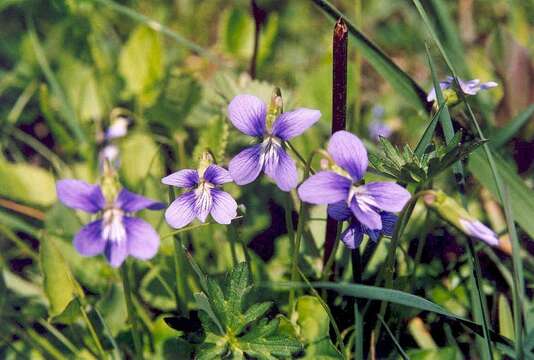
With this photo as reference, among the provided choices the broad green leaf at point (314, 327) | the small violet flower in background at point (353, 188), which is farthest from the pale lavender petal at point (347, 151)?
the broad green leaf at point (314, 327)

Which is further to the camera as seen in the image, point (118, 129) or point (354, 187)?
point (118, 129)

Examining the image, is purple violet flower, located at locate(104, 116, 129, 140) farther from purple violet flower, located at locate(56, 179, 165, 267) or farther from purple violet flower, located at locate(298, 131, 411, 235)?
purple violet flower, located at locate(298, 131, 411, 235)

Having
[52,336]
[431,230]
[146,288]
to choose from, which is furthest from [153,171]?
[431,230]

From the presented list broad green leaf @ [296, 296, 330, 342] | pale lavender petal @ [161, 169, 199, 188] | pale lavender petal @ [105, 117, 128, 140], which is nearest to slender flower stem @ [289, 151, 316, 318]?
broad green leaf @ [296, 296, 330, 342]

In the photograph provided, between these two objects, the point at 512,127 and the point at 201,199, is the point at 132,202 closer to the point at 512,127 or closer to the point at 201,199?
the point at 201,199

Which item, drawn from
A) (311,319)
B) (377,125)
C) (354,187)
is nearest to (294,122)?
(354,187)

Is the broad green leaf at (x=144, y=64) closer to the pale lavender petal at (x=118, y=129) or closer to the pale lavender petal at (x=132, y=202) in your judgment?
the pale lavender petal at (x=118, y=129)

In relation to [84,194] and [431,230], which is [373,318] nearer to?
[431,230]
